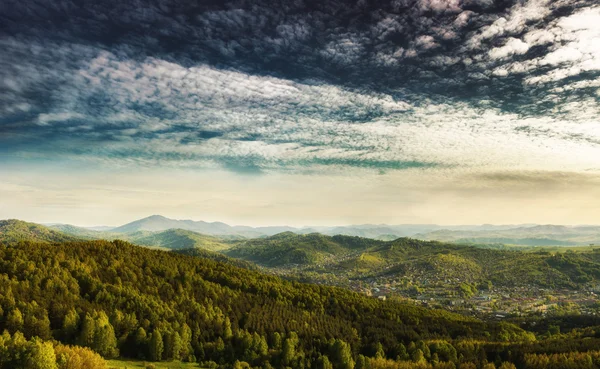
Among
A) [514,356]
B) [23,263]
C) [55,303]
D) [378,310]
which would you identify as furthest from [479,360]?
[23,263]

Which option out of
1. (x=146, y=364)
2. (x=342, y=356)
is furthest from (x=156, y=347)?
(x=342, y=356)

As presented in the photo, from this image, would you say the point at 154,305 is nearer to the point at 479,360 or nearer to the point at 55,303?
the point at 55,303

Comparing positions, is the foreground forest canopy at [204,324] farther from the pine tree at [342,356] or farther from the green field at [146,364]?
the green field at [146,364]

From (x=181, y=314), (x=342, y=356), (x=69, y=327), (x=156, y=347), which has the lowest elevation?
(x=342, y=356)

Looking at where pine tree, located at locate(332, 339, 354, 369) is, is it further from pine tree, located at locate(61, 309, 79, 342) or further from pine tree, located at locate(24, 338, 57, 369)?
pine tree, located at locate(24, 338, 57, 369)

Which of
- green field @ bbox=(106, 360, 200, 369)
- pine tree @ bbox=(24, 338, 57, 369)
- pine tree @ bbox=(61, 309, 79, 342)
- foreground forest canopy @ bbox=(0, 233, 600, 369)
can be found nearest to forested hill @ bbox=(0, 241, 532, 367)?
pine tree @ bbox=(61, 309, 79, 342)

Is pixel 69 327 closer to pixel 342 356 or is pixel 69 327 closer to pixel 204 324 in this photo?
pixel 204 324

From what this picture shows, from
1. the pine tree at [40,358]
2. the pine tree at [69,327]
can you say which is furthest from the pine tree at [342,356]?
the pine tree at [40,358]
